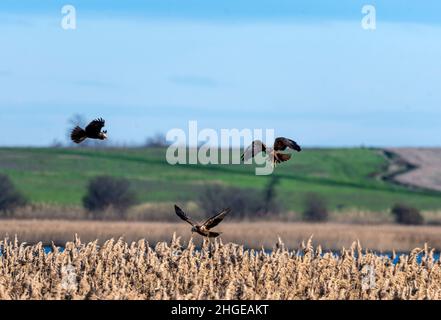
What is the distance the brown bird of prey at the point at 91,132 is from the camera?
24844 mm

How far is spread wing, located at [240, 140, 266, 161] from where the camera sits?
24.4m

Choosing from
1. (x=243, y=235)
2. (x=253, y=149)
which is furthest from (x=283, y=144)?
(x=243, y=235)

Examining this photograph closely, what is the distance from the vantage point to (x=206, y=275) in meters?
25.1

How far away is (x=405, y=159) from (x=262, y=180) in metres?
16.4

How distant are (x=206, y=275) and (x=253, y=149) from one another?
8.07 feet

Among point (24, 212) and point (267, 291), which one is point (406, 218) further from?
point (267, 291)

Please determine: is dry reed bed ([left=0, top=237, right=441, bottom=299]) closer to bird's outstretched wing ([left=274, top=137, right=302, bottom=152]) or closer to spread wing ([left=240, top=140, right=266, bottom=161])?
spread wing ([left=240, top=140, right=266, bottom=161])

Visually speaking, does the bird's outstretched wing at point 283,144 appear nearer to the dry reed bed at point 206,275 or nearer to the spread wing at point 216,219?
the spread wing at point 216,219

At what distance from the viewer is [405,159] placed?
377ft

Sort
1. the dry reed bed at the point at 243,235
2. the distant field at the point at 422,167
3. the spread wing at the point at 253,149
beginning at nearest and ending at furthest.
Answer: the spread wing at the point at 253,149 → the dry reed bed at the point at 243,235 → the distant field at the point at 422,167

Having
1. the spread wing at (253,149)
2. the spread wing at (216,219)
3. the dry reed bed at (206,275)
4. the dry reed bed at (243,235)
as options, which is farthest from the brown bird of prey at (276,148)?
the dry reed bed at (243,235)

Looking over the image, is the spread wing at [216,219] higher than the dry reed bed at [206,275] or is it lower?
higher

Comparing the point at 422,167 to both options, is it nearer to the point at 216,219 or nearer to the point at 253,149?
the point at 216,219

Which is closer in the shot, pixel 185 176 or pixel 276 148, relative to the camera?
pixel 276 148
